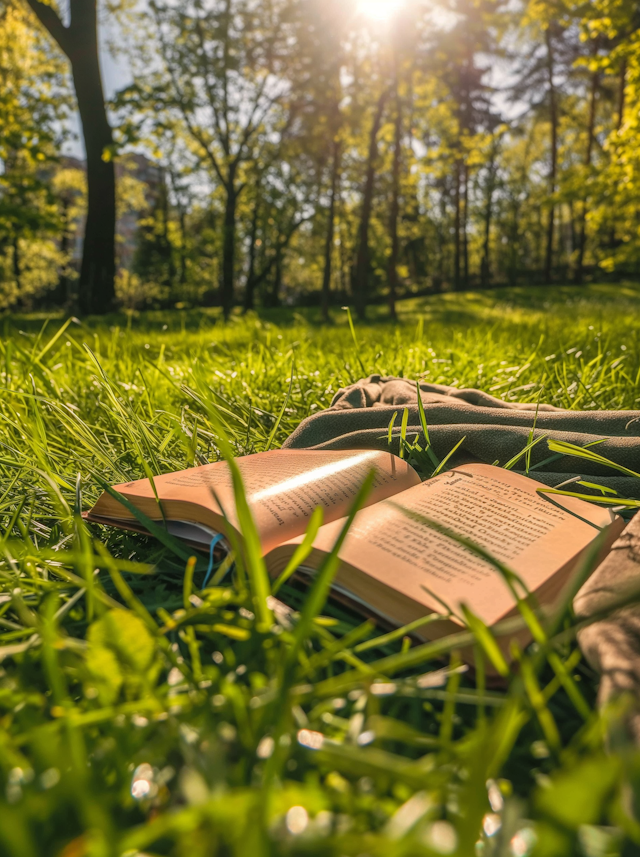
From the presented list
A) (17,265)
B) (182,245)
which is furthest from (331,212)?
(17,265)

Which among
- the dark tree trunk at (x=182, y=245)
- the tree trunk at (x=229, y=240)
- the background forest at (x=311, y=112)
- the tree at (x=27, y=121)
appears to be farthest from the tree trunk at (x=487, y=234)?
the tree at (x=27, y=121)

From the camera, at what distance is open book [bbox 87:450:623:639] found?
2.58ft

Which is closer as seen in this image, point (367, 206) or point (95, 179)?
point (95, 179)

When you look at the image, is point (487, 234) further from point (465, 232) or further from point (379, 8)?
point (379, 8)

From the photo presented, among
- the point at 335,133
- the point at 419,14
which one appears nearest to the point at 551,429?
the point at 419,14

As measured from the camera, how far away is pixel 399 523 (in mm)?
952

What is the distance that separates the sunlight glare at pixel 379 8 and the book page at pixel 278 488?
10.9 metres

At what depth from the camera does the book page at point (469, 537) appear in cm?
78

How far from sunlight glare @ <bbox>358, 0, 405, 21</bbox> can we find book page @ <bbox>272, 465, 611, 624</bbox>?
11054mm

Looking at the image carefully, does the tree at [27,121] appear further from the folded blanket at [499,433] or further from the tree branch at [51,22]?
the folded blanket at [499,433]

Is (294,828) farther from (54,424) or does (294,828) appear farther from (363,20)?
(363,20)

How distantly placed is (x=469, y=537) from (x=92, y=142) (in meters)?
10.4

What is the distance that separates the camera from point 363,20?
1058cm

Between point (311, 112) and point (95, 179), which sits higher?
point (311, 112)
